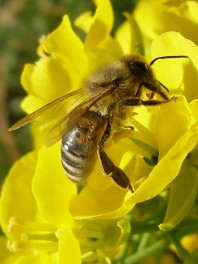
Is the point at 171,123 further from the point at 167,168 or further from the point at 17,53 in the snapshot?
the point at 17,53

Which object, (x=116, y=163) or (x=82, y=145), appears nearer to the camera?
(x=82, y=145)

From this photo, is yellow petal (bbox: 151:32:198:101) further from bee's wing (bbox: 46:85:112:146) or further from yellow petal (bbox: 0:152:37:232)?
yellow petal (bbox: 0:152:37:232)

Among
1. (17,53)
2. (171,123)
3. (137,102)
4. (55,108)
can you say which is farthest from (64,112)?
(17,53)

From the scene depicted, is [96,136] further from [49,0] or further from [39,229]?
[49,0]

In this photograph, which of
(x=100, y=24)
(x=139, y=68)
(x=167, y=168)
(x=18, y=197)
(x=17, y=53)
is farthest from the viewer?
(x=17, y=53)

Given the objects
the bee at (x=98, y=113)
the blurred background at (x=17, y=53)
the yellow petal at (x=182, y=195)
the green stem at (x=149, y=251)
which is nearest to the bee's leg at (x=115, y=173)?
the bee at (x=98, y=113)

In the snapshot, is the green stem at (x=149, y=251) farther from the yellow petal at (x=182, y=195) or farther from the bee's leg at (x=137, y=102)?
the bee's leg at (x=137, y=102)
